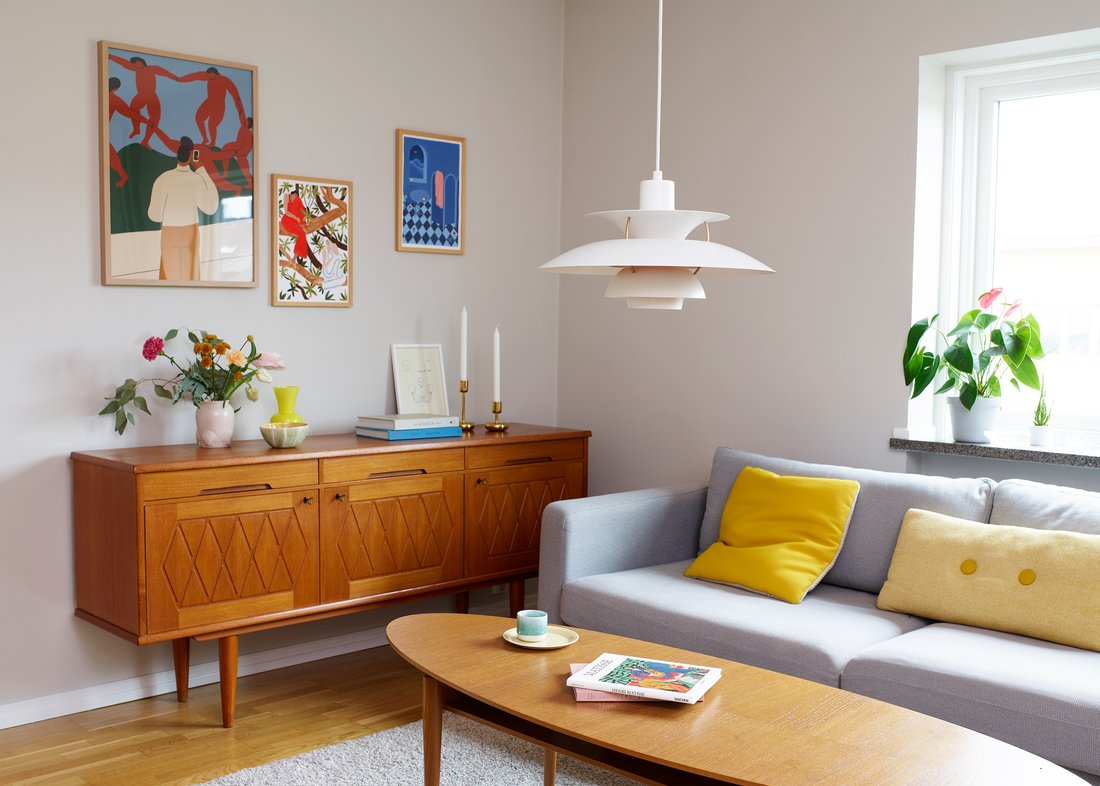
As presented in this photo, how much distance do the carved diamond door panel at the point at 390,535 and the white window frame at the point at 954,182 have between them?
155 centimetres

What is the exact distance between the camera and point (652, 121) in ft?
13.3

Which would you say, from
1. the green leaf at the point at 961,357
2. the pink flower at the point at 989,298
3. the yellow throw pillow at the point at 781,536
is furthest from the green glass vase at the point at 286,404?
the pink flower at the point at 989,298

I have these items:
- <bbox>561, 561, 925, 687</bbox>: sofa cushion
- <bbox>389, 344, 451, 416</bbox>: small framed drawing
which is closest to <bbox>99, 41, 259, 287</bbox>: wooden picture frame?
<bbox>389, 344, 451, 416</bbox>: small framed drawing

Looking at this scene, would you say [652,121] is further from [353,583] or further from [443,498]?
[353,583]

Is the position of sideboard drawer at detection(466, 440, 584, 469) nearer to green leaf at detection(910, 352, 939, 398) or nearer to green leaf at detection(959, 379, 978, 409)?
green leaf at detection(910, 352, 939, 398)

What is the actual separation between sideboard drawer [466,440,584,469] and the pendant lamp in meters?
1.60

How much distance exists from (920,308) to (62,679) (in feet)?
9.58

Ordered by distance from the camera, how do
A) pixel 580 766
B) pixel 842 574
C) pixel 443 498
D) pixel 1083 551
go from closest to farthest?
pixel 1083 551 < pixel 580 766 < pixel 842 574 < pixel 443 498

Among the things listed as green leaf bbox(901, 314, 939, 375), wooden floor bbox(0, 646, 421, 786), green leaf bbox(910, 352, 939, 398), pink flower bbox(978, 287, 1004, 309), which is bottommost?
wooden floor bbox(0, 646, 421, 786)

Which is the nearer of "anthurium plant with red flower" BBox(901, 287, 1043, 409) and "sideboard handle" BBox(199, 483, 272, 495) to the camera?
"sideboard handle" BBox(199, 483, 272, 495)

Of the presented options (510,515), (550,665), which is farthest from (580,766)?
(510,515)

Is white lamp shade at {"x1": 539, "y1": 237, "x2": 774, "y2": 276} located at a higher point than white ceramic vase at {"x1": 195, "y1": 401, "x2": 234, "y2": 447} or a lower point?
higher

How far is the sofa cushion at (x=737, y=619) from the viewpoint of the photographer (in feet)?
8.30

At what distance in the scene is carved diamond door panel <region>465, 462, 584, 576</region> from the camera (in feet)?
11.9
